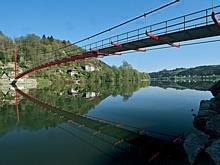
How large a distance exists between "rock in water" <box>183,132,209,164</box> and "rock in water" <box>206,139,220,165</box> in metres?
0.60

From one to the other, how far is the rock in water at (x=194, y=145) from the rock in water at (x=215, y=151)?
1.96 ft

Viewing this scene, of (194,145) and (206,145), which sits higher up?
(206,145)

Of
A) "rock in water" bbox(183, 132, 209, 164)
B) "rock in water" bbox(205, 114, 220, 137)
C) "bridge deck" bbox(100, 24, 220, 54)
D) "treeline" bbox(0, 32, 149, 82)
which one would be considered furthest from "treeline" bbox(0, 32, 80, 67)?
"rock in water" bbox(183, 132, 209, 164)

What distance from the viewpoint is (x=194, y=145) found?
10625 millimetres

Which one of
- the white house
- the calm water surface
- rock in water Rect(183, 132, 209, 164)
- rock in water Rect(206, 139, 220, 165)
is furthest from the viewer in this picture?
the white house

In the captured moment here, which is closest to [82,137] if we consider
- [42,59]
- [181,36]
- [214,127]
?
[214,127]

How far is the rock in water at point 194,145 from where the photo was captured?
9.84 m

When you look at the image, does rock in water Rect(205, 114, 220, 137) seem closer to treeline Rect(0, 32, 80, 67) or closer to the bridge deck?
the bridge deck

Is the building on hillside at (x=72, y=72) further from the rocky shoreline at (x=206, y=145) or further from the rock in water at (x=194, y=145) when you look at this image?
the rock in water at (x=194, y=145)

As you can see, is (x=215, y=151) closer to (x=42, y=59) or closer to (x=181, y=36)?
(x=181, y=36)

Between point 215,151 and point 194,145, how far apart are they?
1.60 m

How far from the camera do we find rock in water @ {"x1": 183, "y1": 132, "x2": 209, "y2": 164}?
9.84m

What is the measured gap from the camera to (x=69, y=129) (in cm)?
1591

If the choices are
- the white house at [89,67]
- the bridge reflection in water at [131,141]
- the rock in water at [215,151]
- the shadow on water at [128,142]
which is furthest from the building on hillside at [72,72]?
the rock in water at [215,151]
